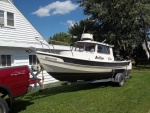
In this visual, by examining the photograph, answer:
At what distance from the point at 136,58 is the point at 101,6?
450 inches

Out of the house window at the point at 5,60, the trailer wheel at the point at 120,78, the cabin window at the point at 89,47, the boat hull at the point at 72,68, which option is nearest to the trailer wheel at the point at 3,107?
the boat hull at the point at 72,68

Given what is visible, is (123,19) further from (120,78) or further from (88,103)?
(88,103)

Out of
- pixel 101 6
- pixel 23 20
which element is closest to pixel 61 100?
pixel 23 20

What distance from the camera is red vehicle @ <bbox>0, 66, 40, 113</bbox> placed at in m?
7.14

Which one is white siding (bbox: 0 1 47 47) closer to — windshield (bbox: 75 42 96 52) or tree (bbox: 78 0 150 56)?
windshield (bbox: 75 42 96 52)

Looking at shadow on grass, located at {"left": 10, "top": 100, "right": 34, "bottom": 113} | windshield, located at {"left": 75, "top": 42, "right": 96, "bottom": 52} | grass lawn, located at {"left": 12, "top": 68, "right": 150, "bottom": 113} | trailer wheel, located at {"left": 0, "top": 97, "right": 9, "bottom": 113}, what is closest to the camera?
trailer wheel, located at {"left": 0, "top": 97, "right": 9, "bottom": 113}

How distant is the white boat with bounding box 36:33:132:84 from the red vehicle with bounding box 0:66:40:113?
299cm

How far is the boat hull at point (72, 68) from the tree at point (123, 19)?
16.6 meters

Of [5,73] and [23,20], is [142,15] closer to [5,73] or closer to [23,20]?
[23,20]

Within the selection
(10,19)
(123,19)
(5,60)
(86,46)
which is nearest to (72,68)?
(86,46)

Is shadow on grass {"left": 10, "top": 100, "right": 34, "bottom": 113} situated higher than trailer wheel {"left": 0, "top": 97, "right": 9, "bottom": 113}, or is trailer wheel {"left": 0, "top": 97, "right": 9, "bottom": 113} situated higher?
trailer wheel {"left": 0, "top": 97, "right": 9, "bottom": 113}

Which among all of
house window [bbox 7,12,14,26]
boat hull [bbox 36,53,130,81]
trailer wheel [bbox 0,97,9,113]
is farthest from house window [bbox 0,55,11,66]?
trailer wheel [bbox 0,97,9,113]

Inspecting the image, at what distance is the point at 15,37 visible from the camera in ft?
59.1

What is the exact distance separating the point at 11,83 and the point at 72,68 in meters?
4.36
